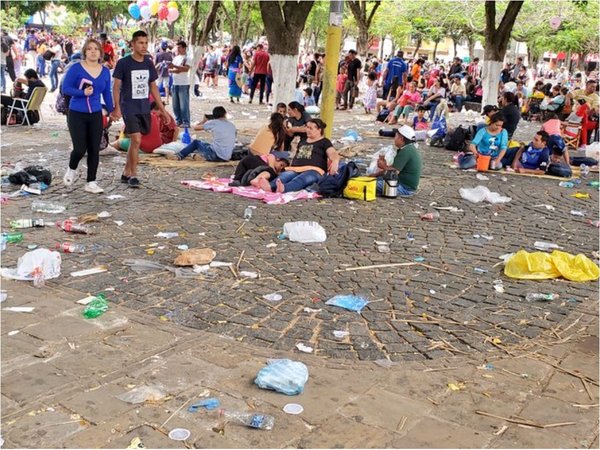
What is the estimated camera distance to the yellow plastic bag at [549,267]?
5.72 m

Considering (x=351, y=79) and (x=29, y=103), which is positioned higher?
(x=351, y=79)

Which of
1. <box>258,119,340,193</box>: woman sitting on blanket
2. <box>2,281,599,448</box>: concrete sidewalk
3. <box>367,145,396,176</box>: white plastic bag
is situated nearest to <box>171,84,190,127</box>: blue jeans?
<box>367,145,396,176</box>: white plastic bag

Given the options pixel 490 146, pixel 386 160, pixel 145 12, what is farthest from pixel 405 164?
pixel 145 12

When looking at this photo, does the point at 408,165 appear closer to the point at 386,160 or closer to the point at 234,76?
the point at 386,160

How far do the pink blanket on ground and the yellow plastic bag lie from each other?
299 cm

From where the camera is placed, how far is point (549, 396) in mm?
3713

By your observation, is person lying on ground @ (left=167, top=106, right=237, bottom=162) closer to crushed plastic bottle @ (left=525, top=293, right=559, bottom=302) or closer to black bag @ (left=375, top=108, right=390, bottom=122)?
crushed plastic bottle @ (left=525, top=293, right=559, bottom=302)

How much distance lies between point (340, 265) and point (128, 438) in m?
3.06

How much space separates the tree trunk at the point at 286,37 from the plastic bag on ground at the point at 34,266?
7326 millimetres

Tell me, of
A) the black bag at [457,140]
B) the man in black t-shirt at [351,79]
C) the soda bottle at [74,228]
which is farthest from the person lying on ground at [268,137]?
the man in black t-shirt at [351,79]

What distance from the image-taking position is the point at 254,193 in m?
8.12

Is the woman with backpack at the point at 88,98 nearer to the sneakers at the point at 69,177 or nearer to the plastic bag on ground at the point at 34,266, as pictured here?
the sneakers at the point at 69,177

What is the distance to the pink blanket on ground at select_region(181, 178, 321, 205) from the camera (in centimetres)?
794

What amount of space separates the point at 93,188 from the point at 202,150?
2.85 metres
